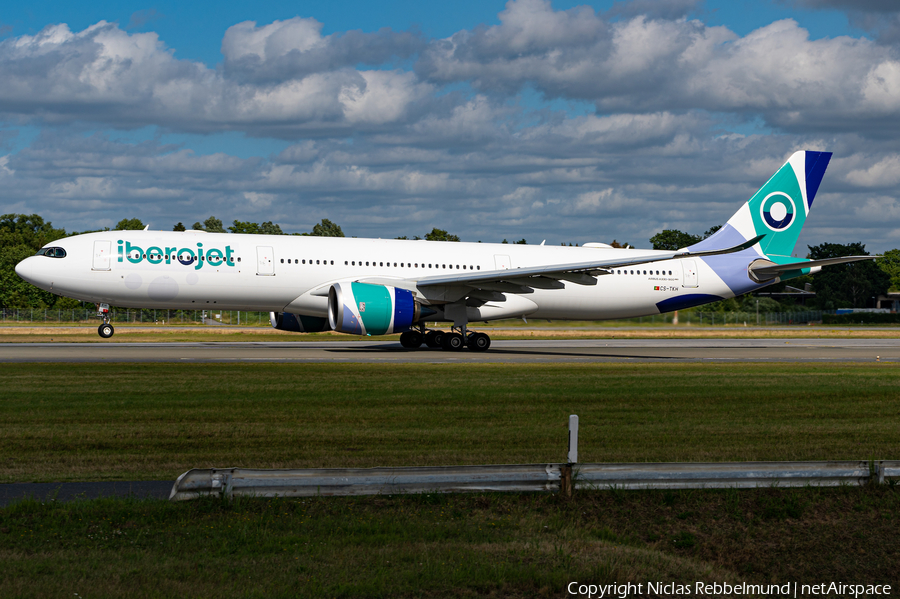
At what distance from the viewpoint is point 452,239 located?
296 feet

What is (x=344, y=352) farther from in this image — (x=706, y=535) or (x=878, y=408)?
(x=706, y=535)

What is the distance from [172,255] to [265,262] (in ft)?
10.6

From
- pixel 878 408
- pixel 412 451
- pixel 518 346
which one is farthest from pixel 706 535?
pixel 518 346

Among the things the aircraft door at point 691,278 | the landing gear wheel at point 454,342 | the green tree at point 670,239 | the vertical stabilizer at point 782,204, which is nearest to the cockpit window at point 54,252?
the landing gear wheel at point 454,342

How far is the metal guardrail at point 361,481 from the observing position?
7195mm

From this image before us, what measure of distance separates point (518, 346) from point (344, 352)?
370 inches

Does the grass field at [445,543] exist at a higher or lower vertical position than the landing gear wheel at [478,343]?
lower

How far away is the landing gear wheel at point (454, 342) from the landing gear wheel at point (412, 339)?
1.35 m

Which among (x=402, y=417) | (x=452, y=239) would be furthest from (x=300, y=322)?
(x=452, y=239)

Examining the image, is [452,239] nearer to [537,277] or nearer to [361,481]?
[537,277]

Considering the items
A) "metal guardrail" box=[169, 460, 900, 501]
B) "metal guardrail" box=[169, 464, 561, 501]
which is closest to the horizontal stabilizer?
"metal guardrail" box=[169, 460, 900, 501]

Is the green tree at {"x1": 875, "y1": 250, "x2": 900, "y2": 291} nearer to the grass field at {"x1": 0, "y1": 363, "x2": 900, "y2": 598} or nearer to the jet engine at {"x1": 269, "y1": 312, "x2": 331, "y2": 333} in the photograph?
the jet engine at {"x1": 269, "y1": 312, "x2": 331, "y2": 333}

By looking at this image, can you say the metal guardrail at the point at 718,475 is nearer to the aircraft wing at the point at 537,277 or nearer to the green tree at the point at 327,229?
the aircraft wing at the point at 537,277

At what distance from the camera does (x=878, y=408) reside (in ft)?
50.1
